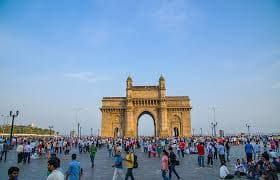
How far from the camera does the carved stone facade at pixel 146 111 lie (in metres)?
68.1

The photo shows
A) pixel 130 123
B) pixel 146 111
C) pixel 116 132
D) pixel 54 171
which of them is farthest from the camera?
pixel 116 132

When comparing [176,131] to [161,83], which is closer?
[161,83]

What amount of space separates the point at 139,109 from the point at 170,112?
25.7 feet

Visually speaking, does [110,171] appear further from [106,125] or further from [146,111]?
[106,125]

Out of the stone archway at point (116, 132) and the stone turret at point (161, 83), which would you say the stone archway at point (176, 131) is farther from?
the stone archway at point (116, 132)

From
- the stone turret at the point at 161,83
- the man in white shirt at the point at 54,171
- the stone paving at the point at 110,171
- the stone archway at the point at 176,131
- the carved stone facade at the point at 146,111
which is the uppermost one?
the stone turret at the point at 161,83

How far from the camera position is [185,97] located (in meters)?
71.4

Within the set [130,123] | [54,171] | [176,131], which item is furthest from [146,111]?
[54,171]

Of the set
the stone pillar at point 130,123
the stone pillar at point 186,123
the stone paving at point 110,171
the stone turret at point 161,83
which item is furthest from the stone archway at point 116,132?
the stone paving at point 110,171

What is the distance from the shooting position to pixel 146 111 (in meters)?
69.6

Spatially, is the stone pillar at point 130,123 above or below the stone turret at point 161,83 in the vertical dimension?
below

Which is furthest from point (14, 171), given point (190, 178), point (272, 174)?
point (190, 178)

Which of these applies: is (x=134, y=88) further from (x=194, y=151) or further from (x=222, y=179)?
(x=222, y=179)

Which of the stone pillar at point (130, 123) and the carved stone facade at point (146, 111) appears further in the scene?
the carved stone facade at point (146, 111)
